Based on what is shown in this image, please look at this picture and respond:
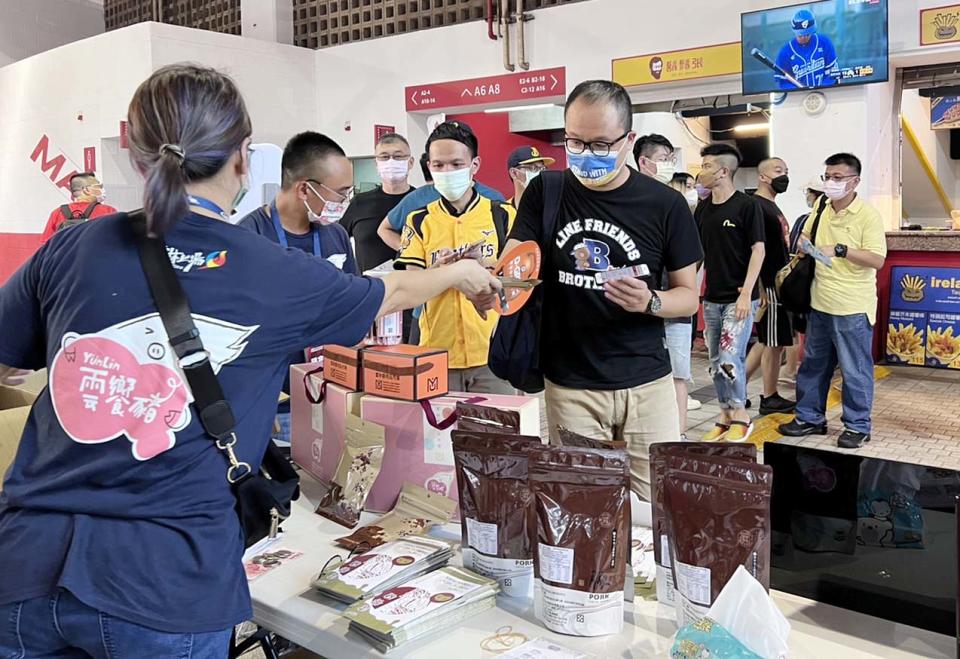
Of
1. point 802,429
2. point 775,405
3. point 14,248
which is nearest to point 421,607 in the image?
point 802,429

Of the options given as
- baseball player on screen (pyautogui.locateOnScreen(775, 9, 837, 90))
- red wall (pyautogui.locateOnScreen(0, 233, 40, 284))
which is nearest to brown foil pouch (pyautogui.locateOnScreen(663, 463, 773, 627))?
baseball player on screen (pyautogui.locateOnScreen(775, 9, 837, 90))

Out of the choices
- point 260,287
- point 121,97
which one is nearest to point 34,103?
point 121,97

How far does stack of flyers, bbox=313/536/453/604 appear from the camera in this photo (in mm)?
1489

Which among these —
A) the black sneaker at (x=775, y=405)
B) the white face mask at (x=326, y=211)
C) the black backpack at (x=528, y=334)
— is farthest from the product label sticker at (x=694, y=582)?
the black sneaker at (x=775, y=405)

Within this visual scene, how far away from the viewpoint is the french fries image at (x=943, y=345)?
6547 mm

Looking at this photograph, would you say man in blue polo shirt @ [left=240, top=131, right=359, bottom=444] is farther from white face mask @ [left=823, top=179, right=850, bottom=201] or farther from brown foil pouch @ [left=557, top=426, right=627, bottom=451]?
white face mask @ [left=823, top=179, right=850, bottom=201]

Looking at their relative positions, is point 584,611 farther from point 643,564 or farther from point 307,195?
point 307,195

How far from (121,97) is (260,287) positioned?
349 inches

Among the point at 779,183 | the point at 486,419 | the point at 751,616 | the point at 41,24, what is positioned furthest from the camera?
the point at 41,24

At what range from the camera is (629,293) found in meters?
Result: 2.12

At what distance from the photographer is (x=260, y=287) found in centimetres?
124

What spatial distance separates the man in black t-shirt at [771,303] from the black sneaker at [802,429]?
22.6 inches

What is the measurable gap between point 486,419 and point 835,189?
3.61 m

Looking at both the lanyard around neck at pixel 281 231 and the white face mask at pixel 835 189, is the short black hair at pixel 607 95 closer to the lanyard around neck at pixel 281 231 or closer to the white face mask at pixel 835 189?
the lanyard around neck at pixel 281 231
